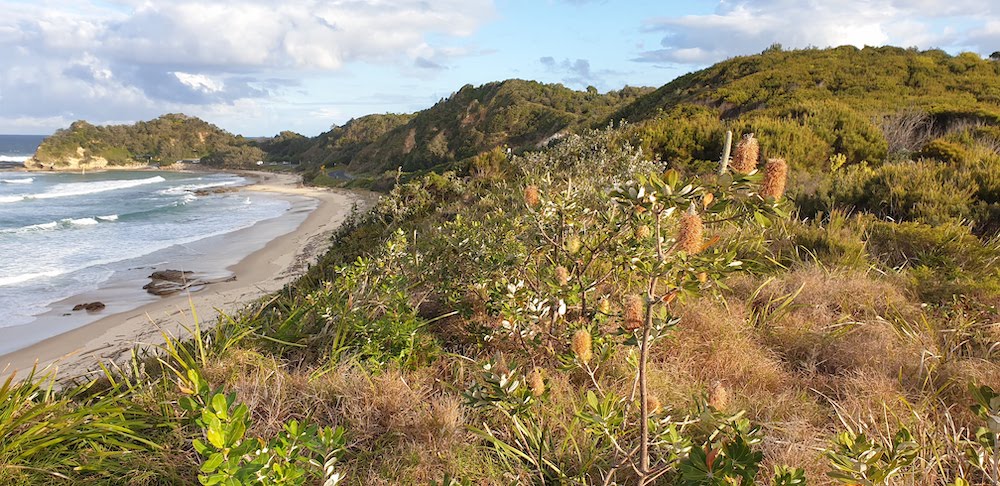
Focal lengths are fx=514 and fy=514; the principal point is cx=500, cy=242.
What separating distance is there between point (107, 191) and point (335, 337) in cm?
5182

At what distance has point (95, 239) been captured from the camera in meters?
21.5

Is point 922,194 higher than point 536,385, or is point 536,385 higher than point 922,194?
point 922,194

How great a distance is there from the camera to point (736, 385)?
2756 millimetres

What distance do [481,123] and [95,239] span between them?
1338 inches

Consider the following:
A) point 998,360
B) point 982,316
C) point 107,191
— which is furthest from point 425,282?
point 107,191

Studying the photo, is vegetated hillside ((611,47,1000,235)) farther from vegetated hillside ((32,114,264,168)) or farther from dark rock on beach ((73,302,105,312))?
vegetated hillside ((32,114,264,168))

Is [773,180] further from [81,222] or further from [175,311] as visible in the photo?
[81,222]

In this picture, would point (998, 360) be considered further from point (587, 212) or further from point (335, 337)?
point (335, 337)

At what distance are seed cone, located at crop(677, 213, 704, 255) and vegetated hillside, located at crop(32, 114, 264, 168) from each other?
3367 inches

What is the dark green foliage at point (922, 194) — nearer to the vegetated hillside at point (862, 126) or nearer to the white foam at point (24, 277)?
the vegetated hillside at point (862, 126)

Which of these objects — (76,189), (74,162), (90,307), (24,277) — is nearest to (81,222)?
(24,277)

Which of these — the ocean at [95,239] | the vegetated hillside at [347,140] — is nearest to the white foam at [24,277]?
the ocean at [95,239]

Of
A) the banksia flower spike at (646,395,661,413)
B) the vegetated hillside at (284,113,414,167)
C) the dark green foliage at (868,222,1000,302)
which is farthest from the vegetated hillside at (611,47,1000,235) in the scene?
the vegetated hillside at (284,113,414,167)

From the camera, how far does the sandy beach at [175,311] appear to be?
8727 mm
